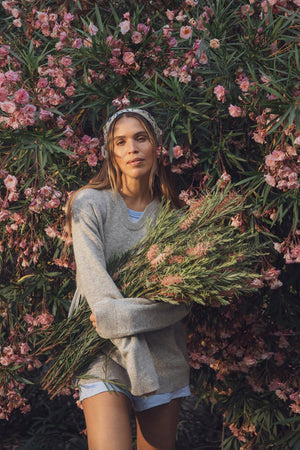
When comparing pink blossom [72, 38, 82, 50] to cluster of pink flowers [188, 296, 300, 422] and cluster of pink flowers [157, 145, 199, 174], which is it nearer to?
cluster of pink flowers [157, 145, 199, 174]

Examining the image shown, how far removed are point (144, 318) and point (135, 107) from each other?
3.50 feet

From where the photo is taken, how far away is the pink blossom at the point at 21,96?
2.98 m

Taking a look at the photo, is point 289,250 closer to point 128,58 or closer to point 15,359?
point 128,58

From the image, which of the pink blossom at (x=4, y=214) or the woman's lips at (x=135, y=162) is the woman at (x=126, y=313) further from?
the pink blossom at (x=4, y=214)

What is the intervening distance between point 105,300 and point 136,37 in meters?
1.39

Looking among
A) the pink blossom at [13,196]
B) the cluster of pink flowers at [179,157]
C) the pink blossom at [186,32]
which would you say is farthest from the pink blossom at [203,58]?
the pink blossom at [13,196]

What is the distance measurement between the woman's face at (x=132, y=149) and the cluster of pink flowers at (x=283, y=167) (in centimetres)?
53

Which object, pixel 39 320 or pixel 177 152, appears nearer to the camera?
pixel 177 152

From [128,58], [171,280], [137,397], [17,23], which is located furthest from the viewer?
[17,23]

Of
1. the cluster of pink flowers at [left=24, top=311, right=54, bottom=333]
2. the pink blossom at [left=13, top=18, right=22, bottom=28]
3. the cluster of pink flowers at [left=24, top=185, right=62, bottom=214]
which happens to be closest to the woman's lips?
the cluster of pink flowers at [left=24, top=185, right=62, bottom=214]

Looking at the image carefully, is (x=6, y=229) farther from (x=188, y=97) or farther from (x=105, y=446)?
(x=105, y=446)

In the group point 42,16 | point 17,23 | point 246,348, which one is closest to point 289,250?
point 246,348

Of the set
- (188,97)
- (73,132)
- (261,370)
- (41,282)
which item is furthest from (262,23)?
(261,370)

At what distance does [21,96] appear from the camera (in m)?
2.99
